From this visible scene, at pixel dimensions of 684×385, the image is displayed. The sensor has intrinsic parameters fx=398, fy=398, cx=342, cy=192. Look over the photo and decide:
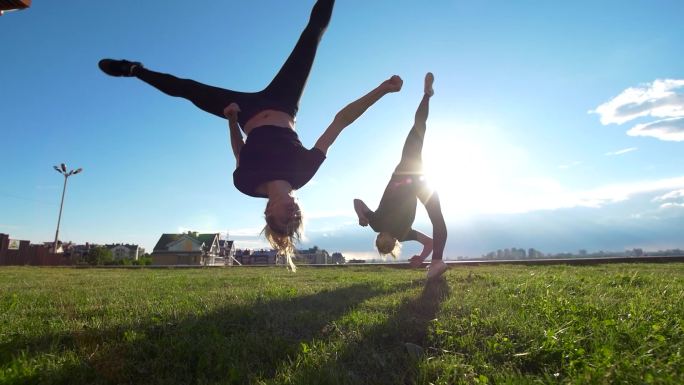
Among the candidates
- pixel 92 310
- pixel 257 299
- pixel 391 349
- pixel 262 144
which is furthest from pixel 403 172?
pixel 92 310

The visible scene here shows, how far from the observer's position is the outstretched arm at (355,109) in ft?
16.0

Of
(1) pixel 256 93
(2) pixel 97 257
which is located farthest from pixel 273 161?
(2) pixel 97 257

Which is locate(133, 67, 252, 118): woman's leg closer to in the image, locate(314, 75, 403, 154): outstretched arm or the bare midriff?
the bare midriff

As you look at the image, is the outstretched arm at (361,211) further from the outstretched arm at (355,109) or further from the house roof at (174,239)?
the house roof at (174,239)

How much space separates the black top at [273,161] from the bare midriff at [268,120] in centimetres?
21

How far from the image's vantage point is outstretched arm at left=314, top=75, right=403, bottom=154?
4.89 meters

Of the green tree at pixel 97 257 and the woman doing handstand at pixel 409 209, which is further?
the green tree at pixel 97 257

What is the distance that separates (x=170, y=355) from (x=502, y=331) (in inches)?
89.4

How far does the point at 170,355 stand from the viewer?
2.59 metres

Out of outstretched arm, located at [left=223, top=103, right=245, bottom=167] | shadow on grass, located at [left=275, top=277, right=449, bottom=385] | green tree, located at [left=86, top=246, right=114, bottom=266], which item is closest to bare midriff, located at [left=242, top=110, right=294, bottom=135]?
outstretched arm, located at [left=223, top=103, right=245, bottom=167]

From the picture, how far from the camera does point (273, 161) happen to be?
441 cm

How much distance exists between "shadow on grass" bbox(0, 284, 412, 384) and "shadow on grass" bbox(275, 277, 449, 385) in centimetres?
29

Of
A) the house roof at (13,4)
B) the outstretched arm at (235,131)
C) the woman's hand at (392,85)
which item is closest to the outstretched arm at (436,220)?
the woman's hand at (392,85)

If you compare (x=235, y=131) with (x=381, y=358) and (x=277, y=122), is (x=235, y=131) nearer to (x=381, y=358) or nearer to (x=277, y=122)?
(x=277, y=122)
